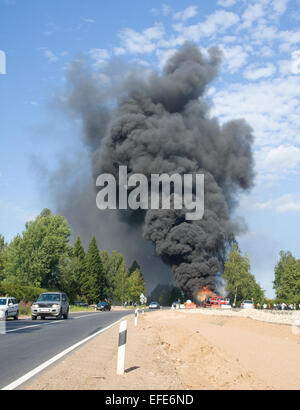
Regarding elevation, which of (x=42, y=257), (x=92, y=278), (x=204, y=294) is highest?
(x=42, y=257)

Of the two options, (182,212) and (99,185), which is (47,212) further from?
(182,212)

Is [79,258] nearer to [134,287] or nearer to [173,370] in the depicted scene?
[134,287]

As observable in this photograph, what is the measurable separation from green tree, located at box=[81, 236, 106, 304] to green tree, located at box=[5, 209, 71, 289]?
2653cm

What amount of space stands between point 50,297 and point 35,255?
3200 centimetres

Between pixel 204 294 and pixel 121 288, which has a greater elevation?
pixel 204 294

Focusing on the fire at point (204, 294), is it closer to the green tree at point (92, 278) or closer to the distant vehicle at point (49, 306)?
the distant vehicle at point (49, 306)

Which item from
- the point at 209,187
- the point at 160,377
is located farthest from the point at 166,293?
the point at 160,377

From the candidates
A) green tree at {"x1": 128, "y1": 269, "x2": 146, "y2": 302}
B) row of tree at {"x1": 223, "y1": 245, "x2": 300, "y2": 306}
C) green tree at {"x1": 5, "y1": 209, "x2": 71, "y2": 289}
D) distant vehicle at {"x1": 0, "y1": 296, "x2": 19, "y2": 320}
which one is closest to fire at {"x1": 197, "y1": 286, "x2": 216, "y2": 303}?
row of tree at {"x1": 223, "y1": 245, "x2": 300, "y2": 306}

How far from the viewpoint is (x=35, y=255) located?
58.0m

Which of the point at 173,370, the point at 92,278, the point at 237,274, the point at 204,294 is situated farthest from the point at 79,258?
the point at 173,370

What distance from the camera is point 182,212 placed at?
60375mm

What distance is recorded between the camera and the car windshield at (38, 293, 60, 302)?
26.9m

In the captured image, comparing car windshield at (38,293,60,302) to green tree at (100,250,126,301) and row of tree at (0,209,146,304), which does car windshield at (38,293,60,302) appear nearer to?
row of tree at (0,209,146,304)
